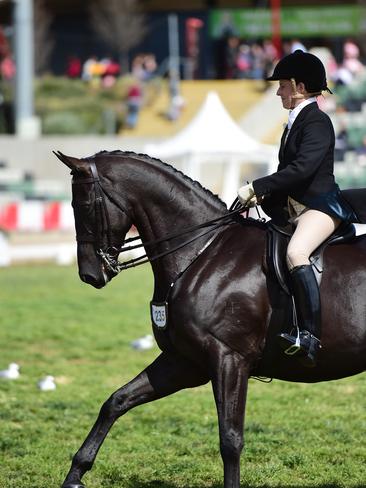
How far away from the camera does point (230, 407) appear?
640cm

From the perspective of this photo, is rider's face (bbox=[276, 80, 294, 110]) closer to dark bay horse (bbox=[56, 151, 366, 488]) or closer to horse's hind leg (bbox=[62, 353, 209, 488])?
→ dark bay horse (bbox=[56, 151, 366, 488])

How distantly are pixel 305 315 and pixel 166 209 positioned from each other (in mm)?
1212

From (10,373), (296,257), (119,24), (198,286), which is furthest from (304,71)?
(119,24)

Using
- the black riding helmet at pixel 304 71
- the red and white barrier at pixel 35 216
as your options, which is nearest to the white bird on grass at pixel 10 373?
the black riding helmet at pixel 304 71

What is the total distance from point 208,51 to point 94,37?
685 cm

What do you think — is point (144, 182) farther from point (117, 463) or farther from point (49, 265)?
point (49, 265)

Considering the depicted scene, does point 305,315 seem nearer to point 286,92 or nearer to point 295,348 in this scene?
point 295,348

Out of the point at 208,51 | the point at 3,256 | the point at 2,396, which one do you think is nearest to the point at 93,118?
the point at 208,51

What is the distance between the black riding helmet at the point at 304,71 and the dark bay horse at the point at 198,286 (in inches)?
38.6

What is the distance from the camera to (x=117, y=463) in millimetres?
7852

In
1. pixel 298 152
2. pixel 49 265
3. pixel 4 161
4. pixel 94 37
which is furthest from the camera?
pixel 94 37

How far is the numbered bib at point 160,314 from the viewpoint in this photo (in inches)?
259

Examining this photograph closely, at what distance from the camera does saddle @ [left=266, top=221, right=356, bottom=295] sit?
6.57 meters

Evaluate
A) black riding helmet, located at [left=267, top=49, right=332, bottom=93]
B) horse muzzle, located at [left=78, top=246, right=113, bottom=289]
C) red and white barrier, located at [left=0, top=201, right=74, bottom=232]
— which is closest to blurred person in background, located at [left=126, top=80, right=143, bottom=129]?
red and white barrier, located at [left=0, top=201, right=74, bottom=232]
